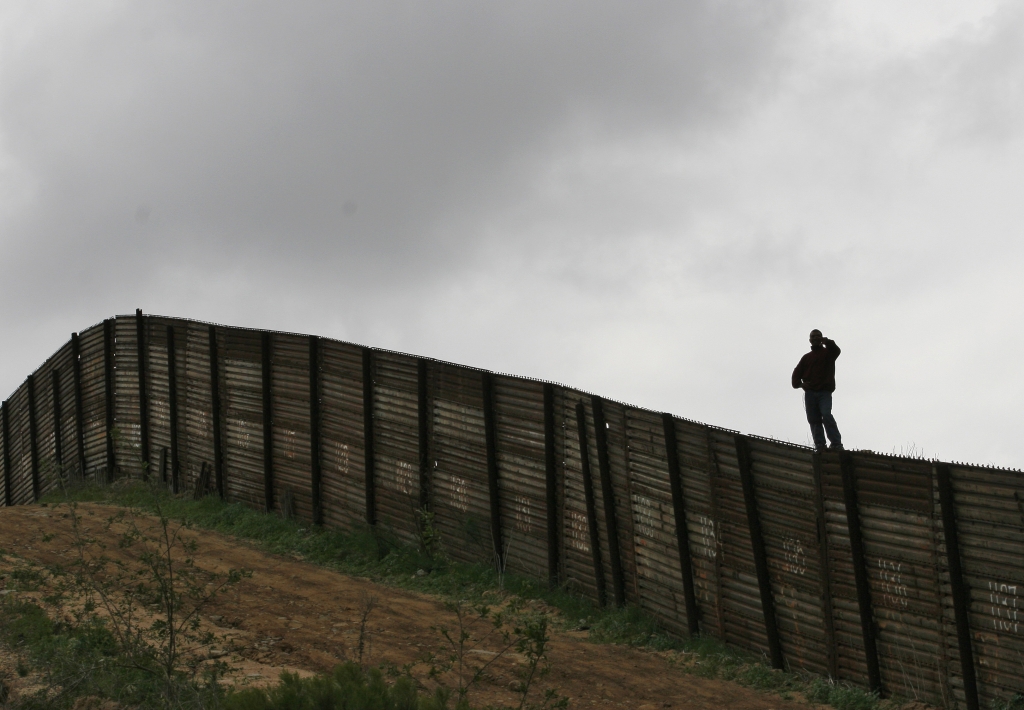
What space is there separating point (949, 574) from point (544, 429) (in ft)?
18.3

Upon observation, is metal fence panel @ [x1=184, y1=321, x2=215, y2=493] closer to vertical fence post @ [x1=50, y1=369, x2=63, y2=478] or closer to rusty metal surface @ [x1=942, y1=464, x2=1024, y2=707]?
vertical fence post @ [x1=50, y1=369, x2=63, y2=478]

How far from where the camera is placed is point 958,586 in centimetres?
943

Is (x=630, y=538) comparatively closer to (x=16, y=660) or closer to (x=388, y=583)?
(x=388, y=583)

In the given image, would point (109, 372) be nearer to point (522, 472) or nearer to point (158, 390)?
point (158, 390)

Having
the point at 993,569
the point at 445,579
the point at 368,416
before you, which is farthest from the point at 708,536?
the point at 368,416

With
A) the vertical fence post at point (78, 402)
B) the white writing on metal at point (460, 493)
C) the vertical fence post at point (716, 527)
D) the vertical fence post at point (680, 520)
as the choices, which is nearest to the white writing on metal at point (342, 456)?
the white writing on metal at point (460, 493)

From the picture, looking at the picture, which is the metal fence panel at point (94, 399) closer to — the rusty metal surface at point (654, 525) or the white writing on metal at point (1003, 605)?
the rusty metal surface at point (654, 525)

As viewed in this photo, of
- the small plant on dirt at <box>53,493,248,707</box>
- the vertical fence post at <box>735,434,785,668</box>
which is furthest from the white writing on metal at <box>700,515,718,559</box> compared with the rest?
the small plant on dirt at <box>53,493,248,707</box>

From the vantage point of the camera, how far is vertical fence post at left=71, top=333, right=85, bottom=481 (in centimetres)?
2411

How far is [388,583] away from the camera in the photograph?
1509cm

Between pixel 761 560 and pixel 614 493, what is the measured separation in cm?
235

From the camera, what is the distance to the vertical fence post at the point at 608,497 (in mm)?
12984

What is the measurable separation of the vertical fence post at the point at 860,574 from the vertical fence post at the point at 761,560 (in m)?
1.07

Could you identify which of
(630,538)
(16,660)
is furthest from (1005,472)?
(16,660)
